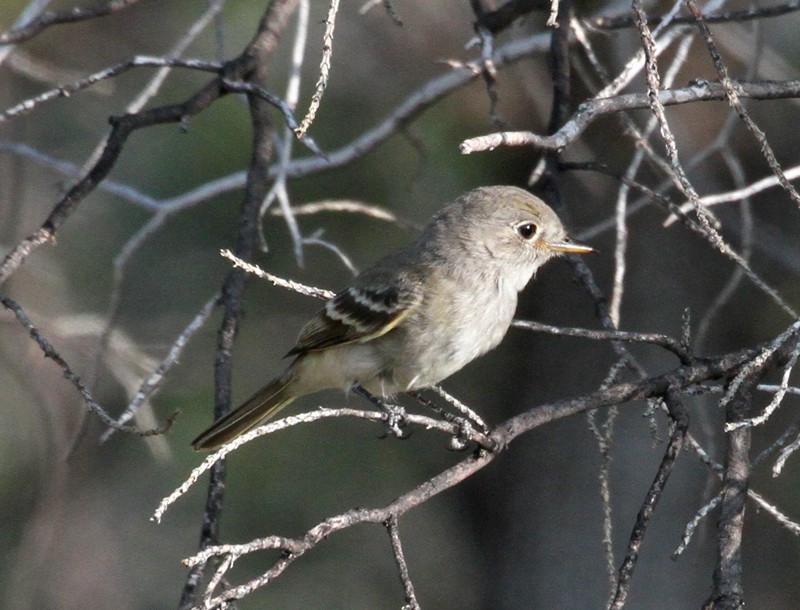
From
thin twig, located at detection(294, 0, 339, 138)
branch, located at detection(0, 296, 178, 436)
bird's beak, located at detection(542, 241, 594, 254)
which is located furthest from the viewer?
bird's beak, located at detection(542, 241, 594, 254)

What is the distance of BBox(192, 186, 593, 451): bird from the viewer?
3859 millimetres

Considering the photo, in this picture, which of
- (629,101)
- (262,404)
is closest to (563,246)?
(262,404)

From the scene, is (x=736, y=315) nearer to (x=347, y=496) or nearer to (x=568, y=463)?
(x=568, y=463)

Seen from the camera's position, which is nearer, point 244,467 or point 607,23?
point 607,23

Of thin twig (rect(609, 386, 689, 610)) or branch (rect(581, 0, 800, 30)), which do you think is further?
branch (rect(581, 0, 800, 30))

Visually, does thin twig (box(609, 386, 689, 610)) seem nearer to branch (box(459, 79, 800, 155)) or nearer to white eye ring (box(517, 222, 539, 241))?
branch (box(459, 79, 800, 155))

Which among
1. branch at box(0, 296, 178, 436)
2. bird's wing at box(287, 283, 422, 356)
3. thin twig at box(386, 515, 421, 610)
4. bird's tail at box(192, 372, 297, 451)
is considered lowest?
thin twig at box(386, 515, 421, 610)

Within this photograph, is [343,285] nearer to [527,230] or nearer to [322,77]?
[527,230]

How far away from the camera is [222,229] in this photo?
7.23 metres

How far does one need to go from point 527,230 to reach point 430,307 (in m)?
0.54

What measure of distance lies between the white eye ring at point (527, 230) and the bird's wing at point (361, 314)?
498 mm

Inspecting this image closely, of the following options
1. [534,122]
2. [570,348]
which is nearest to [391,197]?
[534,122]

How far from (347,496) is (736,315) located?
2.83 m

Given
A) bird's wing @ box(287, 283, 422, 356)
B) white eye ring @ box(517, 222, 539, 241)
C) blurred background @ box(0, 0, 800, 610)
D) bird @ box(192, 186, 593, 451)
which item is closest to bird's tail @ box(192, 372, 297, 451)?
bird @ box(192, 186, 593, 451)
